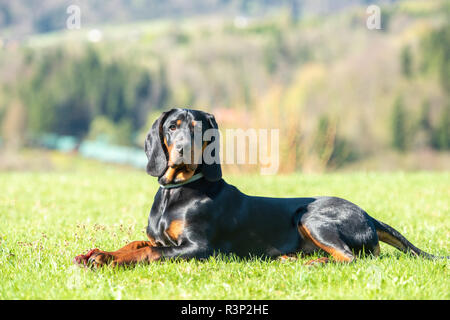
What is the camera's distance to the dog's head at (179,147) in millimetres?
4156

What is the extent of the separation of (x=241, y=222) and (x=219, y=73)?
39.5 m

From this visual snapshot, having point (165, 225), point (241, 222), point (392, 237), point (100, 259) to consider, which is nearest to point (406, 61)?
point (392, 237)

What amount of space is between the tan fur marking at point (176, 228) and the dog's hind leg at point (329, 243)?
1019 millimetres

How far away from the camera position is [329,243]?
169 inches

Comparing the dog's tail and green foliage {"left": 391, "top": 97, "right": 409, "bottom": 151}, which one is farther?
green foliage {"left": 391, "top": 97, "right": 409, "bottom": 151}

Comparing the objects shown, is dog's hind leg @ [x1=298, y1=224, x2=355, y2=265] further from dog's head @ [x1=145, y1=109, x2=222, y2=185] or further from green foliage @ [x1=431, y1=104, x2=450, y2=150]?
green foliage @ [x1=431, y1=104, x2=450, y2=150]

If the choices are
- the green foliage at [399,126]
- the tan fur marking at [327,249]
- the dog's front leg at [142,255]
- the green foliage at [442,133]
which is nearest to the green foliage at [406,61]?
the green foliage at [399,126]

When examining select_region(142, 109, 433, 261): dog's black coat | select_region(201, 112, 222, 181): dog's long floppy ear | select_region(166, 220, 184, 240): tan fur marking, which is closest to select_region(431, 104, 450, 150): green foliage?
select_region(142, 109, 433, 261): dog's black coat

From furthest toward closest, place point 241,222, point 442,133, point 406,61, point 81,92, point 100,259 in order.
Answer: point 81,92 < point 406,61 < point 442,133 < point 241,222 < point 100,259

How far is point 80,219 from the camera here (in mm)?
6645

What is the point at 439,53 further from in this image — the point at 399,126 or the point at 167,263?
the point at 167,263

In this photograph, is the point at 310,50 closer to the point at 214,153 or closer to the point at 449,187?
the point at 449,187

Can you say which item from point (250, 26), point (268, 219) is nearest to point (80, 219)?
point (268, 219)

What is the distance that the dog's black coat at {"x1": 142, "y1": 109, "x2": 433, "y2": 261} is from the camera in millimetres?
4176
